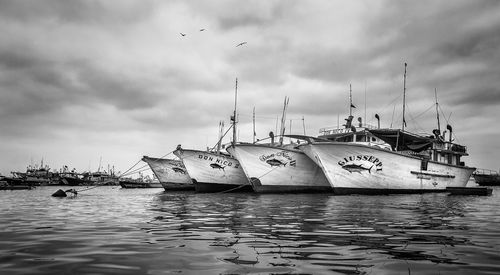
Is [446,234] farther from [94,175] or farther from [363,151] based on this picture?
[94,175]

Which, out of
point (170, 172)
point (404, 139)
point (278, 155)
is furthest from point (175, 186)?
point (404, 139)

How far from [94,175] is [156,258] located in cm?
10179

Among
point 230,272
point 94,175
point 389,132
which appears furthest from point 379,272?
point 94,175

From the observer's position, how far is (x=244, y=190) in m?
33.5

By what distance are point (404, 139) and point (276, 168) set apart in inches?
411

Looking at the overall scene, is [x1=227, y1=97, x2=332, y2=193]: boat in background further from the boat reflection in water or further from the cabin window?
the boat reflection in water

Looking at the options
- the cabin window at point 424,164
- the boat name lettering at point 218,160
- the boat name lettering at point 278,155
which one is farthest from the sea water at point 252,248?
the boat name lettering at point 218,160

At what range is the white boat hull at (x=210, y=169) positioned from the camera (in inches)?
1282

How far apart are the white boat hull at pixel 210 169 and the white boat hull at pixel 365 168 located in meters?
9.94

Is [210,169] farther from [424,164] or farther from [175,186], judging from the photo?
[424,164]

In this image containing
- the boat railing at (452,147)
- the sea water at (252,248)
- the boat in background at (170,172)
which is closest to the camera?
the sea water at (252,248)

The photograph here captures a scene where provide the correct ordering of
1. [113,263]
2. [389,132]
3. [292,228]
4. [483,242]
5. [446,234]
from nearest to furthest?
1. [113,263]
2. [483,242]
3. [446,234]
4. [292,228]
5. [389,132]

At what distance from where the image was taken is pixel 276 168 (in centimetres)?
2783

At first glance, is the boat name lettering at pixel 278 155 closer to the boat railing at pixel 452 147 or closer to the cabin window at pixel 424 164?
the cabin window at pixel 424 164
